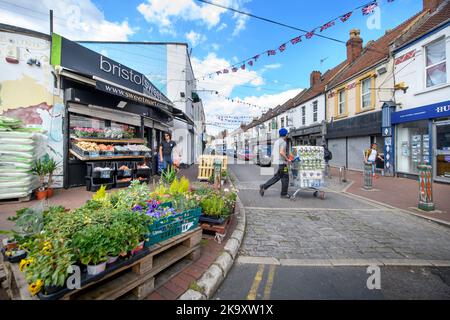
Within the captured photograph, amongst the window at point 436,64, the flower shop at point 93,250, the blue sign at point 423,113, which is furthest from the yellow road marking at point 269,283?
the window at point 436,64

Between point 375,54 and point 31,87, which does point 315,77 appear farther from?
point 31,87

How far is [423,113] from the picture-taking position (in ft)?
30.9

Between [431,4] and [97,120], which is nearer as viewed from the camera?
[97,120]

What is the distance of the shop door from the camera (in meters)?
8.72

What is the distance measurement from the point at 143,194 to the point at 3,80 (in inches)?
239

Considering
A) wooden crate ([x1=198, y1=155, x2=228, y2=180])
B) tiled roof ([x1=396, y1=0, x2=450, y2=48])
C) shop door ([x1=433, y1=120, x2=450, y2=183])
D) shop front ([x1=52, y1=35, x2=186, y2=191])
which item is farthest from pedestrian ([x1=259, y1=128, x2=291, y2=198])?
tiled roof ([x1=396, y1=0, x2=450, y2=48])

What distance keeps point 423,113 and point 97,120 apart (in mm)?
13967

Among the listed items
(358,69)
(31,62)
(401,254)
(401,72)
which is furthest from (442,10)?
(31,62)

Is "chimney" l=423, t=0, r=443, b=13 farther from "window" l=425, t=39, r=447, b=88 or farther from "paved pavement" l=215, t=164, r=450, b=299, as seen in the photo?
"paved pavement" l=215, t=164, r=450, b=299

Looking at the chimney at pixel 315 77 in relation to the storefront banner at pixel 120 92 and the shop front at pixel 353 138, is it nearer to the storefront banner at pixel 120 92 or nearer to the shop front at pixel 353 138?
the shop front at pixel 353 138

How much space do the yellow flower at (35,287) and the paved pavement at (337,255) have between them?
5.42 ft

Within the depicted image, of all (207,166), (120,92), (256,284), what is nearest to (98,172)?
(120,92)

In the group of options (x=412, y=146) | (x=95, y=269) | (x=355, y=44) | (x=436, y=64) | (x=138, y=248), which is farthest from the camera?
(x=355, y=44)

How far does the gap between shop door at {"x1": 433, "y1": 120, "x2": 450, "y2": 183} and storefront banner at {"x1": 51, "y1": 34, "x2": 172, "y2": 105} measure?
44.7ft
